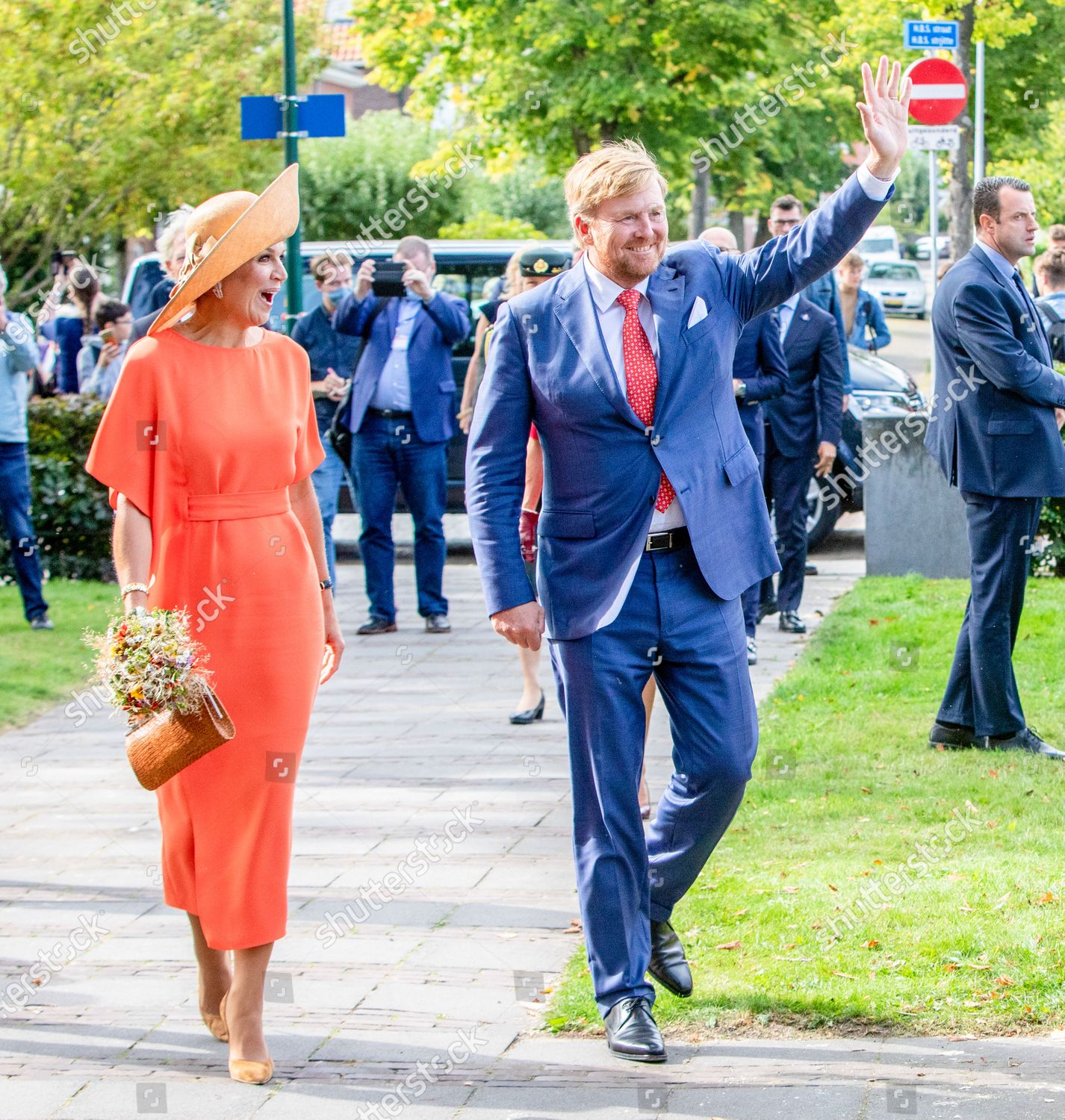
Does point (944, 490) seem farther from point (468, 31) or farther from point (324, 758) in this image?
point (468, 31)

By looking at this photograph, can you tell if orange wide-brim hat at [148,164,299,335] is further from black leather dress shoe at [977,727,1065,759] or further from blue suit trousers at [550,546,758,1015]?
black leather dress shoe at [977,727,1065,759]

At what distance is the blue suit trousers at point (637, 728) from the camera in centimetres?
430

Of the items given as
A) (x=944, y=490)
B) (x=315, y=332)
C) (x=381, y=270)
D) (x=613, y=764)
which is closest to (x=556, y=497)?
(x=613, y=764)

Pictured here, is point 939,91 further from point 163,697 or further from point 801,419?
point 163,697

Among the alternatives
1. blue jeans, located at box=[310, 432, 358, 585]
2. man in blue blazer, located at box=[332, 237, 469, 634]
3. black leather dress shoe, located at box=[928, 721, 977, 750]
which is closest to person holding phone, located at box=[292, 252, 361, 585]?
blue jeans, located at box=[310, 432, 358, 585]

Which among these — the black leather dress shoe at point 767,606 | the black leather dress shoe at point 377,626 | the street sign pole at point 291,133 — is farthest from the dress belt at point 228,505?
the street sign pole at point 291,133

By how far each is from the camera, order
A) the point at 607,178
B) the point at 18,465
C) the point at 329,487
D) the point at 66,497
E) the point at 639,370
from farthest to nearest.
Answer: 1. the point at 66,497
2. the point at 329,487
3. the point at 18,465
4. the point at 639,370
5. the point at 607,178

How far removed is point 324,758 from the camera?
7.62 meters
